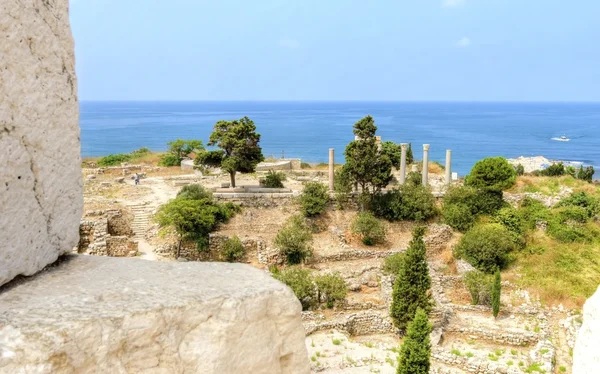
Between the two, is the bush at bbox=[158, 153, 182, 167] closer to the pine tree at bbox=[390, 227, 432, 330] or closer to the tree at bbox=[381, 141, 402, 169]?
the tree at bbox=[381, 141, 402, 169]

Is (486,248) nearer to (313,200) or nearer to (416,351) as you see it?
(313,200)

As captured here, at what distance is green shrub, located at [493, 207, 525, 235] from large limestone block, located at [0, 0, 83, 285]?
23.1m

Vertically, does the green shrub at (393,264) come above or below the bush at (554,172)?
below

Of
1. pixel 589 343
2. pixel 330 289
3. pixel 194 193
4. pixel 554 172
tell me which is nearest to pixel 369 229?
pixel 330 289

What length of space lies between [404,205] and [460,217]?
2.69 meters

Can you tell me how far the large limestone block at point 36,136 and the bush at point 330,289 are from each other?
49.7ft

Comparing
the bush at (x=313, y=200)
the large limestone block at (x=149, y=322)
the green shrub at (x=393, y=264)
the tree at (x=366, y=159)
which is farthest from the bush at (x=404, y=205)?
the large limestone block at (x=149, y=322)

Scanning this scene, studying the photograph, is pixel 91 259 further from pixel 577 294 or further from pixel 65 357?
pixel 577 294

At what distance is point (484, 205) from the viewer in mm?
24422

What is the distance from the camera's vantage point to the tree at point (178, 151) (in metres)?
37.4

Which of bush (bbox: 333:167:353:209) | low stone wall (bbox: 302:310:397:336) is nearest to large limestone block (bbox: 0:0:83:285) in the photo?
low stone wall (bbox: 302:310:397:336)

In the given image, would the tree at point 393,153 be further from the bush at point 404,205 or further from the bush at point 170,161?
the bush at point 170,161

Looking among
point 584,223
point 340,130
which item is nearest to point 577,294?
point 584,223

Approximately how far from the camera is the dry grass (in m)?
17.8
